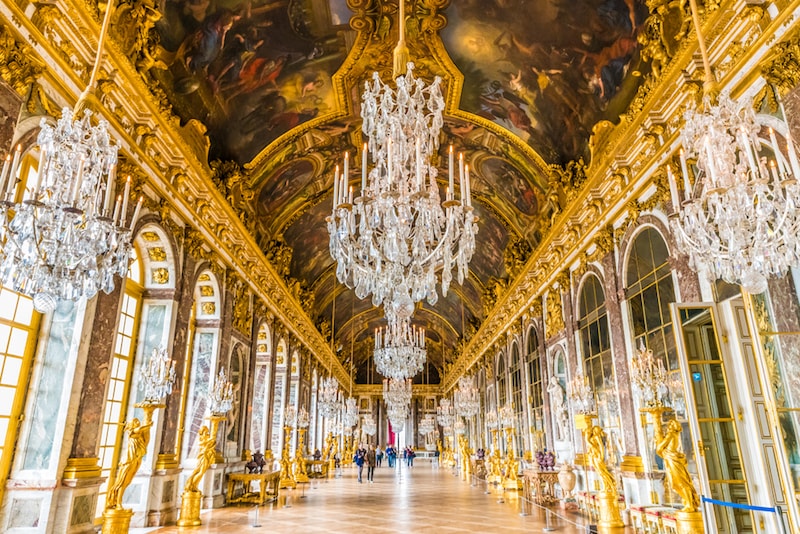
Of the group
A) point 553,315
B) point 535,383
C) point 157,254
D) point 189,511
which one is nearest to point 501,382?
point 535,383

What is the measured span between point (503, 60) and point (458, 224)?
6.14 metres

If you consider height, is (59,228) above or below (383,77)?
below

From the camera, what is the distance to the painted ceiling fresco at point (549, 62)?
897 cm

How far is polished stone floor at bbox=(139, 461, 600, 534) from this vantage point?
26.8 feet

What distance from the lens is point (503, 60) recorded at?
1080 cm

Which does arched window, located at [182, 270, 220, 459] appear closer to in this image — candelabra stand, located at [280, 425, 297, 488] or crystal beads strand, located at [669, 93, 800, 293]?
candelabra stand, located at [280, 425, 297, 488]

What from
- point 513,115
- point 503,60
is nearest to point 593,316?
point 513,115

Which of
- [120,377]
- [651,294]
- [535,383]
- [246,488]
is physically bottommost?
[246,488]

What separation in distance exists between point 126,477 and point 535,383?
1213 centimetres

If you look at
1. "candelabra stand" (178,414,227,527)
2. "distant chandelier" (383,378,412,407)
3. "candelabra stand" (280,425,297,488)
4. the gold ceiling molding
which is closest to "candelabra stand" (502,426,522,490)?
the gold ceiling molding

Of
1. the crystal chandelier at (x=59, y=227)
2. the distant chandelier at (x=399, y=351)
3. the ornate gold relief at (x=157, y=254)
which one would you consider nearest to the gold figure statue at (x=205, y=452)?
the ornate gold relief at (x=157, y=254)

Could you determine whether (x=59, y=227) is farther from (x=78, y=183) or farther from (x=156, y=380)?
(x=156, y=380)

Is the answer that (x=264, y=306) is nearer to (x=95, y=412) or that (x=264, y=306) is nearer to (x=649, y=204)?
(x=95, y=412)

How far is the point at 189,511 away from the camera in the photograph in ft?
28.0
